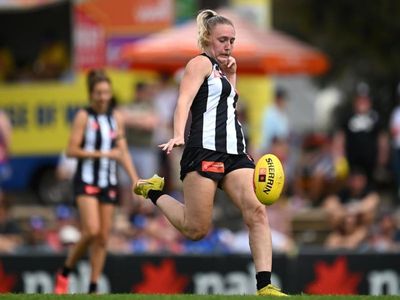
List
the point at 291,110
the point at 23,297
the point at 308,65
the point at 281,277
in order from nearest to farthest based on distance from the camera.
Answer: the point at 23,297
the point at 281,277
the point at 308,65
the point at 291,110

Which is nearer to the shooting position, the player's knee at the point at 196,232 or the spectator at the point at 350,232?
the player's knee at the point at 196,232

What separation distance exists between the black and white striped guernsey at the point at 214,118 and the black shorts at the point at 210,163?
0.04 meters

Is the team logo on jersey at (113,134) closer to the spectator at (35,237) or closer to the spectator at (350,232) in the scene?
the spectator at (35,237)

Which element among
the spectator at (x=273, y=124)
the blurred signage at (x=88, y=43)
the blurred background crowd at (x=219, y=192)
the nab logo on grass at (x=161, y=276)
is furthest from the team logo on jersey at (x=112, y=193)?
the blurred signage at (x=88, y=43)

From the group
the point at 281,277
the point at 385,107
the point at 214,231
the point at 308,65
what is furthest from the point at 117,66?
the point at 385,107

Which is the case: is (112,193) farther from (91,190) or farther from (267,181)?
(267,181)

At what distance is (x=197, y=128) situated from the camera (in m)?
12.4

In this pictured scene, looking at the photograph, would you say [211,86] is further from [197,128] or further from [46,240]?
[46,240]

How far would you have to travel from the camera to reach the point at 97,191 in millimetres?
15508

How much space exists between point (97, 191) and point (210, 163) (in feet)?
11.3

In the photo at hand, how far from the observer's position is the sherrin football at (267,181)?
12195 mm

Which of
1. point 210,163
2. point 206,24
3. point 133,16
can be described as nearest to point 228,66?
point 206,24

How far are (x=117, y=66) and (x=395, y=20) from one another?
1027 cm

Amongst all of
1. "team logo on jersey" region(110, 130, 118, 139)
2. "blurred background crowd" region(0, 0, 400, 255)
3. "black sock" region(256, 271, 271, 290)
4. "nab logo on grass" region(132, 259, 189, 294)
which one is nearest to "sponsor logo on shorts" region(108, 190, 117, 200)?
"team logo on jersey" region(110, 130, 118, 139)
